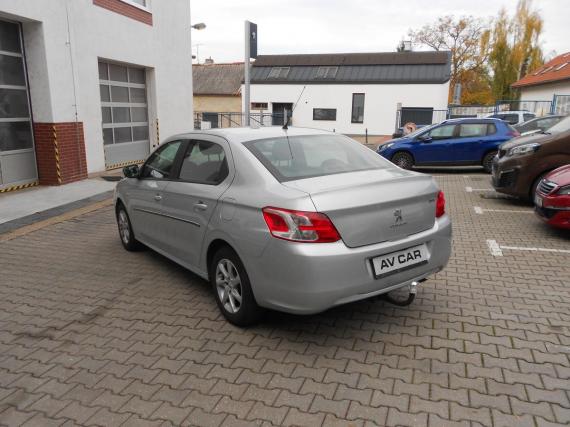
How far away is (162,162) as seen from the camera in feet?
16.0

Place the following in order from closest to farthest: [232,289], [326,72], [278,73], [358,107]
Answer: [232,289]
[358,107]
[326,72]
[278,73]

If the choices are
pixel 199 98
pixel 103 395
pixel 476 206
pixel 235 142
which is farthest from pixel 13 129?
pixel 199 98

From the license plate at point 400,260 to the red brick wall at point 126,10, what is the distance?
10.6 metres

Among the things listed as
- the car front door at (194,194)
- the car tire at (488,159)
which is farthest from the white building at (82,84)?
the car tire at (488,159)

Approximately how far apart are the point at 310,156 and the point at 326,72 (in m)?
33.4

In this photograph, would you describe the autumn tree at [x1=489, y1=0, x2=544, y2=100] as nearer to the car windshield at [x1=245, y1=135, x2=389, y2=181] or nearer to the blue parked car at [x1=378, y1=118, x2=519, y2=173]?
the blue parked car at [x1=378, y1=118, x2=519, y2=173]

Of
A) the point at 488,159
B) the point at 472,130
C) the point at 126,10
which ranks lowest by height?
the point at 488,159

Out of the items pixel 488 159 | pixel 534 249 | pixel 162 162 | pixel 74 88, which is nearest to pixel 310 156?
pixel 162 162

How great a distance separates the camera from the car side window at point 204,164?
3912 millimetres

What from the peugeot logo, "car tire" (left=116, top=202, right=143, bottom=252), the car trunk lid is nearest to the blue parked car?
"car tire" (left=116, top=202, right=143, bottom=252)

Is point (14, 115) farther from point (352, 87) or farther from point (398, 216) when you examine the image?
point (352, 87)

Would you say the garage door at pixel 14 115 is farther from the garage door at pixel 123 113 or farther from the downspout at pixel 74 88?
the garage door at pixel 123 113

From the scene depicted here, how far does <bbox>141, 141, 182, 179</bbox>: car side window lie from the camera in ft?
15.3

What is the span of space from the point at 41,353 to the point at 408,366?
2.62 m
